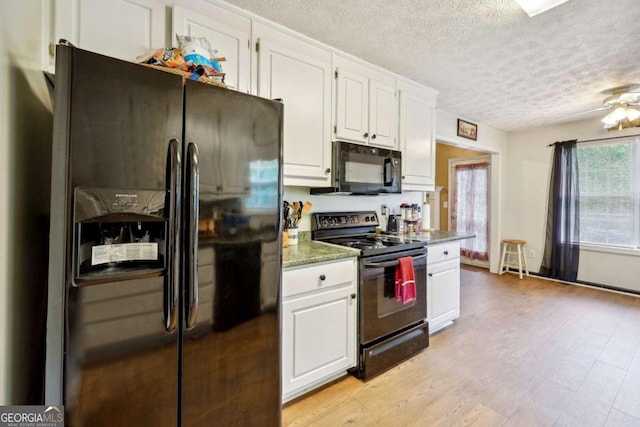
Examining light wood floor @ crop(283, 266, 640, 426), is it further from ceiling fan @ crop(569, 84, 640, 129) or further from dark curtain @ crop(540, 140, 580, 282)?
ceiling fan @ crop(569, 84, 640, 129)

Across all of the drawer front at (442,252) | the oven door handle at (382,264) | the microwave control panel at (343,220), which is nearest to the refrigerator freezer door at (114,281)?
the oven door handle at (382,264)

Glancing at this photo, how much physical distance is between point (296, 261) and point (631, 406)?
7.23 ft

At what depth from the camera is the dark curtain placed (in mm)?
4105

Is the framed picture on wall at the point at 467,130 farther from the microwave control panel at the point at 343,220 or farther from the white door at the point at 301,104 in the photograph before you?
the white door at the point at 301,104

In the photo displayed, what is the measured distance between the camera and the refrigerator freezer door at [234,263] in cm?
110

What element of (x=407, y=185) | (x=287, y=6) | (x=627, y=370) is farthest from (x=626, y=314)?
(x=287, y=6)

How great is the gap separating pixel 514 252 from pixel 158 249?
5289 mm

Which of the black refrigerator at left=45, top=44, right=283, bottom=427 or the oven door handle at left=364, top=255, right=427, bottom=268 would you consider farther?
the oven door handle at left=364, top=255, right=427, bottom=268

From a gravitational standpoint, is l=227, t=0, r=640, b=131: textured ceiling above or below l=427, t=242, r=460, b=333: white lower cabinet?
above

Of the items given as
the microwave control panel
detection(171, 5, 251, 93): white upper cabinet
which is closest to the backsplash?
the microwave control panel

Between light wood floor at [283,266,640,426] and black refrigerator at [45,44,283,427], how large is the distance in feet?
2.48

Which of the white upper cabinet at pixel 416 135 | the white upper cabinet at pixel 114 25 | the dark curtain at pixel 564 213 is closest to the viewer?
the white upper cabinet at pixel 114 25

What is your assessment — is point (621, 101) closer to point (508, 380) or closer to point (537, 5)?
Answer: point (537, 5)

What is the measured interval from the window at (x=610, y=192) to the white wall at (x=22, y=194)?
18.6ft
